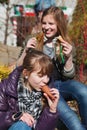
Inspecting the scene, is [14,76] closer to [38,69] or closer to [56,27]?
[38,69]

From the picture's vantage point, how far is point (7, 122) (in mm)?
3660

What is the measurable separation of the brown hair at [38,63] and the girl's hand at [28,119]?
351 millimetres

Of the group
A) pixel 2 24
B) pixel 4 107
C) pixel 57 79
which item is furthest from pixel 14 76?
pixel 2 24

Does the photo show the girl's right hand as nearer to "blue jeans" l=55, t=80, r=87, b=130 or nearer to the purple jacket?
the purple jacket

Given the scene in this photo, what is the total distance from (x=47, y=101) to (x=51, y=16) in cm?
95

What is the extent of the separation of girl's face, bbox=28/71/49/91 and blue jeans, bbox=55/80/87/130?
2.28 feet

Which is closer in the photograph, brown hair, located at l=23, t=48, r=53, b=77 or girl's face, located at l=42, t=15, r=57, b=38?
brown hair, located at l=23, t=48, r=53, b=77

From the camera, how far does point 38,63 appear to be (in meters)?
3.58

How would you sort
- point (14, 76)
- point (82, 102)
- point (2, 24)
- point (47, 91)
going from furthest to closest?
point (2, 24)
point (82, 102)
point (14, 76)
point (47, 91)

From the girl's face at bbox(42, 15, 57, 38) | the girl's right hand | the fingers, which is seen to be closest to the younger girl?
the girl's right hand

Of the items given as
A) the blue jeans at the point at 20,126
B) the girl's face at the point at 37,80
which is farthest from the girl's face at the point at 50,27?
the blue jeans at the point at 20,126

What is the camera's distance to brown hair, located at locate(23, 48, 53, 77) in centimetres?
357

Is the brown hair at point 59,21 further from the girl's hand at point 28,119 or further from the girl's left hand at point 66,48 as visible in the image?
the girl's hand at point 28,119

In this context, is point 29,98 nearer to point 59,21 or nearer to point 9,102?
point 9,102
